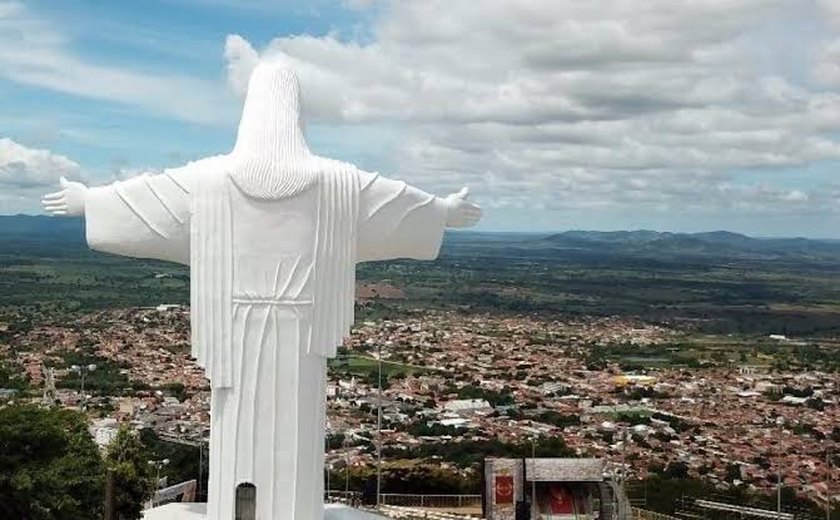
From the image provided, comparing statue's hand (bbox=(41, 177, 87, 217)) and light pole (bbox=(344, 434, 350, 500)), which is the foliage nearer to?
light pole (bbox=(344, 434, 350, 500))

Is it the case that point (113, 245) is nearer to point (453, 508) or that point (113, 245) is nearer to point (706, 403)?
point (453, 508)

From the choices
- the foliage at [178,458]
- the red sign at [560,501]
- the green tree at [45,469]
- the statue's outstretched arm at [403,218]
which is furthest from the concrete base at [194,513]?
the foliage at [178,458]

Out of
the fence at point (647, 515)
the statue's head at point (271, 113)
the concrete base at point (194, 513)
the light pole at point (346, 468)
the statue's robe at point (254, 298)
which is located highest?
the statue's head at point (271, 113)

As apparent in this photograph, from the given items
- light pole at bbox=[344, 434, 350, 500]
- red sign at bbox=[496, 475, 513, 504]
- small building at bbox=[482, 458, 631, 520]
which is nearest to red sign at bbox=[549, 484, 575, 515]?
small building at bbox=[482, 458, 631, 520]

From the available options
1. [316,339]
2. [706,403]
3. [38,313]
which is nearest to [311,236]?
[316,339]

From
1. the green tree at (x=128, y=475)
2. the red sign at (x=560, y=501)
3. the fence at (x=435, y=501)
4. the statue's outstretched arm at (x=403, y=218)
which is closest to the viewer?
the statue's outstretched arm at (x=403, y=218)

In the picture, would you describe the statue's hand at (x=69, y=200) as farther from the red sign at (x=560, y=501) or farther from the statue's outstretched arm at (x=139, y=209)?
the red sign at (x=560, y=501)
